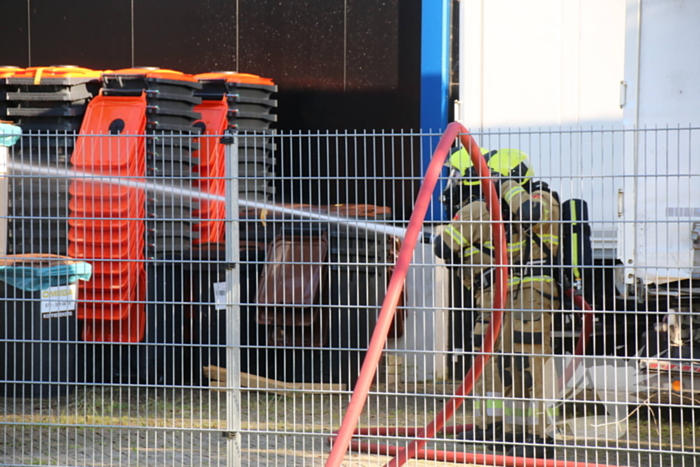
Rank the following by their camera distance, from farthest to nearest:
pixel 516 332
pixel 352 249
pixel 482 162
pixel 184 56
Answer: pixel 184 56, pixel 352 249, pixel 516 332, pixel 482 162

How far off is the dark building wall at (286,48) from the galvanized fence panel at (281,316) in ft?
4.72

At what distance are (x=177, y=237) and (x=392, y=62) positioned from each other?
10.1 ft

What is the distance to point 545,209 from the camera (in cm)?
488

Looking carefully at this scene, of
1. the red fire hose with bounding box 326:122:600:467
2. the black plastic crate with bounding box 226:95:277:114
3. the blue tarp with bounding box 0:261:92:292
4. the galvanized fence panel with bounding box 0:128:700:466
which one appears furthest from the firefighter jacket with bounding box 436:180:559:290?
the black plastic crate with bounding box 226:95:277:114

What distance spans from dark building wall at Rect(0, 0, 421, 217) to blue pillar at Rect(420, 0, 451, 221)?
365mm

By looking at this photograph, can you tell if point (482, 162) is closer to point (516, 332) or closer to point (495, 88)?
point (516, 332)

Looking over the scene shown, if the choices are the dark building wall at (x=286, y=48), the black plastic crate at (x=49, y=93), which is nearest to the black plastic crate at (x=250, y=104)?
the dark building wall at (x=286, y=48)

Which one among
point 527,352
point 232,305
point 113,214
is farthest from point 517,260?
point 113,214

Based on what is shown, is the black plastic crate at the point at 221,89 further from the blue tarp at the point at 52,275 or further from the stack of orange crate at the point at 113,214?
the blue tarp at the point at 52,275

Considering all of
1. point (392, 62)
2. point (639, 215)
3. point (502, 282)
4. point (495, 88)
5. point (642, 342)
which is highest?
point (392, 62)

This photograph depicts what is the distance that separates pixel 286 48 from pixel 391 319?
5737 millimetres

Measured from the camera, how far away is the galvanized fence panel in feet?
16.3

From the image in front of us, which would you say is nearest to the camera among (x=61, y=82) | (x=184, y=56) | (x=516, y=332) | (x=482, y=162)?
(x=482, y=162)

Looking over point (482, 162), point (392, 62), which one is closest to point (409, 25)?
point (392, 62)
